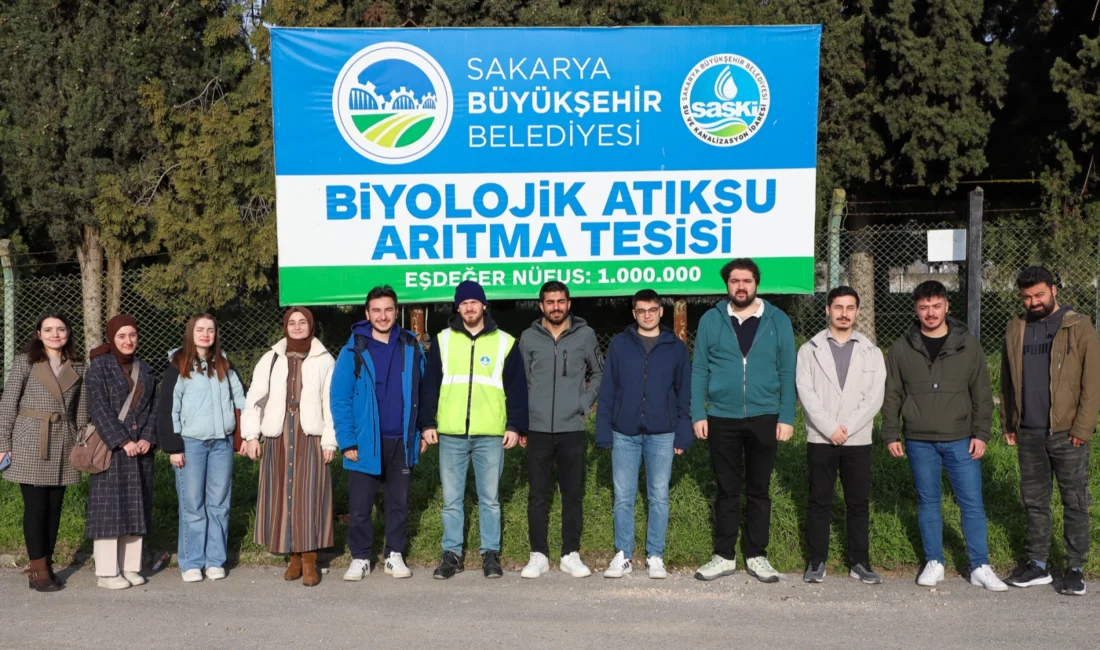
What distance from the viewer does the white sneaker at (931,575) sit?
5.90 meters

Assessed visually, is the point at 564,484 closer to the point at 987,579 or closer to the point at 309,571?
the point at 309,571

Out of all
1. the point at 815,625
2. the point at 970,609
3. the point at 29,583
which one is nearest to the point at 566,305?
the point at 815,625

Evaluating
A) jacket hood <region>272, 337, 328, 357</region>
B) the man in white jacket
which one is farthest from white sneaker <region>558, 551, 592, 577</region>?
jacket hood <region>272, 337, 328, 357</region>

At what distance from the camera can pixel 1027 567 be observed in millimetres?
5945

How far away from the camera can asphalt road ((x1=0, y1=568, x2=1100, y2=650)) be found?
5.02 m

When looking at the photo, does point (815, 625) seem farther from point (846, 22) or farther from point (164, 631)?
point (846, 22)

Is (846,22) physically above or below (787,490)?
above

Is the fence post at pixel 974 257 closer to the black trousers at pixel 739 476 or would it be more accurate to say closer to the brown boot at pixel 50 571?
the black trousers at pixel 739 476

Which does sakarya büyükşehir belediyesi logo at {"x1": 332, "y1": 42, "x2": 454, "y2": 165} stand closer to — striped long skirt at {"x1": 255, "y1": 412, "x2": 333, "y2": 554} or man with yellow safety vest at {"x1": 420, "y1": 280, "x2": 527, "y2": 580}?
man with yellow safety vest at {"x1": 420, "y1": 280, "x2": 527, "y2": 580}

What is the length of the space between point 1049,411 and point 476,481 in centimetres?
319

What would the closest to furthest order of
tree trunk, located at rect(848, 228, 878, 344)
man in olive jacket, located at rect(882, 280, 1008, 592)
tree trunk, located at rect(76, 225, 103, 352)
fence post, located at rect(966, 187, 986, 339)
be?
man in olive jacket, located at rect(882, 280, 1008, 592) → fence post, located at rect(966, 187, 986, 339) → tree trunk, located at rect(76, 225, 103, 352) → tree trunk, located at rect(848, 228, 878, 344)

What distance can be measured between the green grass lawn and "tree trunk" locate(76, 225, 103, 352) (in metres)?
3.73

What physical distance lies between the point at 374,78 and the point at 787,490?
4.68 m

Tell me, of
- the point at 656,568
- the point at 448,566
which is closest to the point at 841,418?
the point at 656,568
